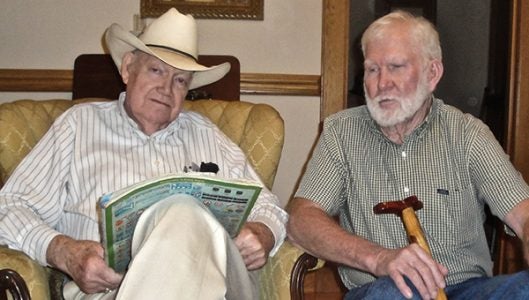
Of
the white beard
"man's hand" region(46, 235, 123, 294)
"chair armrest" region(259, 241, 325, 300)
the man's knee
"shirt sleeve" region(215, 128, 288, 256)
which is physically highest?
the white beard

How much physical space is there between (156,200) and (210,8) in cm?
177

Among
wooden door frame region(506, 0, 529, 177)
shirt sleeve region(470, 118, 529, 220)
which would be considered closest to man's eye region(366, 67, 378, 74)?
shirt sleeve region(470, 118, 529, 220)

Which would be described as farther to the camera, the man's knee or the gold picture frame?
the gold picture frame

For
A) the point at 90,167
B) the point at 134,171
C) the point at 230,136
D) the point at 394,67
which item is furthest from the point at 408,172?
the point at 90,167

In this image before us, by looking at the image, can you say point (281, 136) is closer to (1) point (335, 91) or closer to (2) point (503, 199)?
(2) point (503, 199)

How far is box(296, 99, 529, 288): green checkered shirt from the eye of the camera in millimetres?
1986

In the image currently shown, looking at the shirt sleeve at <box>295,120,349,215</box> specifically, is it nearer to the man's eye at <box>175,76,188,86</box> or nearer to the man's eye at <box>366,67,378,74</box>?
the man's eye at <box>366,67,378,74</box>

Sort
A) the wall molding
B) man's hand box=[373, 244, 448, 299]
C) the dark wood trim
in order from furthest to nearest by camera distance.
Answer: the dark wood trim → the wall molding → man's hand box=[373, 244, 448, 299]

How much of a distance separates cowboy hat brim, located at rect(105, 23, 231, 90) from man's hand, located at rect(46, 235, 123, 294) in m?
0.59

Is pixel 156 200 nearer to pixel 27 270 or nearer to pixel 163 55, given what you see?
pixel 27 270

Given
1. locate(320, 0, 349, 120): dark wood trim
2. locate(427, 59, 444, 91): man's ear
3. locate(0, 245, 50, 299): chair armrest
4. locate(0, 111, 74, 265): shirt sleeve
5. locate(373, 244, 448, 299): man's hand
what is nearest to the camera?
locate(373, 244, 448, 299): man's hand

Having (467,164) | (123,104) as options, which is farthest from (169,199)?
(467,164)

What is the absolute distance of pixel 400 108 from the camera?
2.03 m

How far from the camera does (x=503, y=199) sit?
1944 mm
